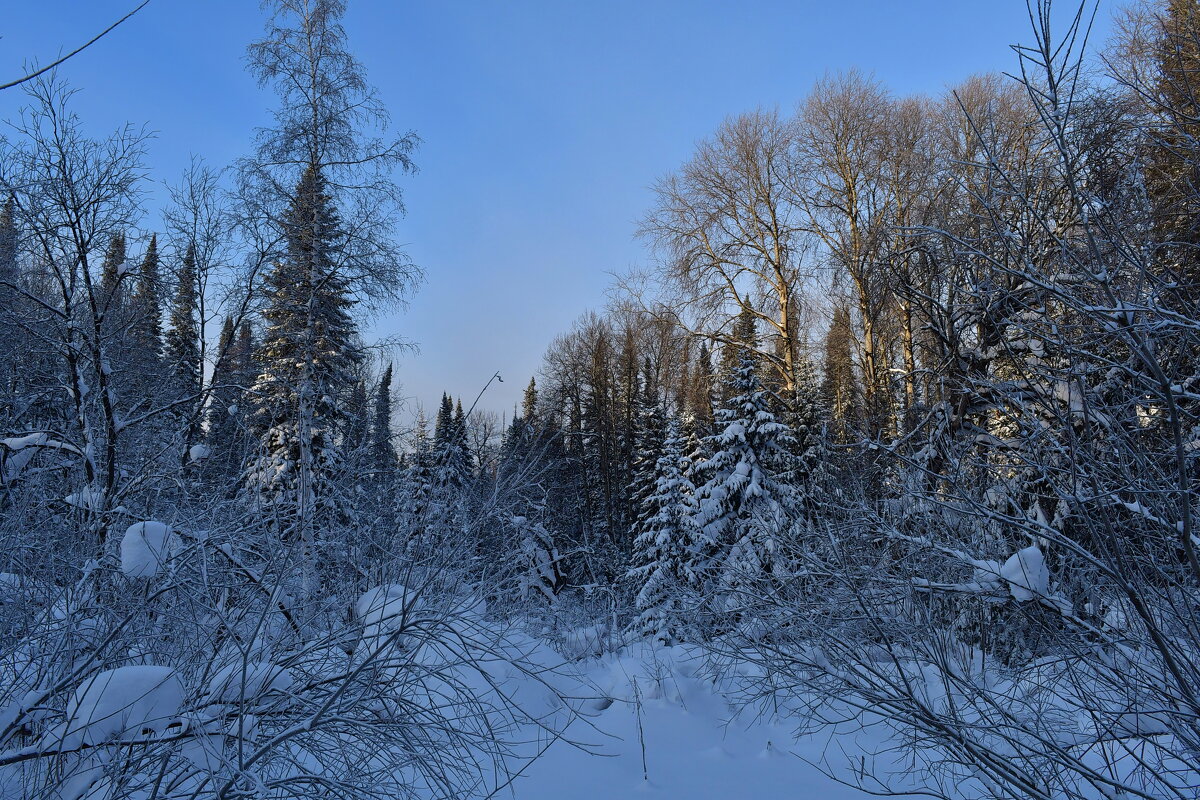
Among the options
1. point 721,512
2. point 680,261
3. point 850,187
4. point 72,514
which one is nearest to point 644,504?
point 721,512

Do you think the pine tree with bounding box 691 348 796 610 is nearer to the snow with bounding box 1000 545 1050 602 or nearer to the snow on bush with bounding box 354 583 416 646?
the snow with bounding box 1000 545 1050 602

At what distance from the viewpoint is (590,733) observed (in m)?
6.25

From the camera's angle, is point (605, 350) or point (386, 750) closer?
point (386, 750)

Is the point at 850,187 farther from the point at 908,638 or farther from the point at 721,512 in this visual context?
the point at 908,638

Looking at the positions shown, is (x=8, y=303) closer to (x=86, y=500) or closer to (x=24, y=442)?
(x=24, y=442)

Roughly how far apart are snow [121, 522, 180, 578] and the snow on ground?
2783mm

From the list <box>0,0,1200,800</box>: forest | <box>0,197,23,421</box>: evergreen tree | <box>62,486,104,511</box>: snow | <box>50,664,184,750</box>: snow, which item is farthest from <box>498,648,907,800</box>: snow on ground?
<box>0,197,23,421</box>: evergreen tree

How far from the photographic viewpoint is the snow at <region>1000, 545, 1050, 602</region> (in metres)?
2.63

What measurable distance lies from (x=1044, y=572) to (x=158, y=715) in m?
3.49

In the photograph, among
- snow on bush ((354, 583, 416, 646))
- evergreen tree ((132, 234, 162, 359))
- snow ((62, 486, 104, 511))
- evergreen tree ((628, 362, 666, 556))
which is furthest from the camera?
evergreen tree ((628, 362, 666, 556))

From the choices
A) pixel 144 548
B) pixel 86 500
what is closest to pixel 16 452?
pixel 86 500

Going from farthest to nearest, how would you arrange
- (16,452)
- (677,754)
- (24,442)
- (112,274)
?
1. (112,274)
2. (677,754)
3. (16,452)
4. (24,442)

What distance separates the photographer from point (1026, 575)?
262 centimetres

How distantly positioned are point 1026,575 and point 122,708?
343 cm
